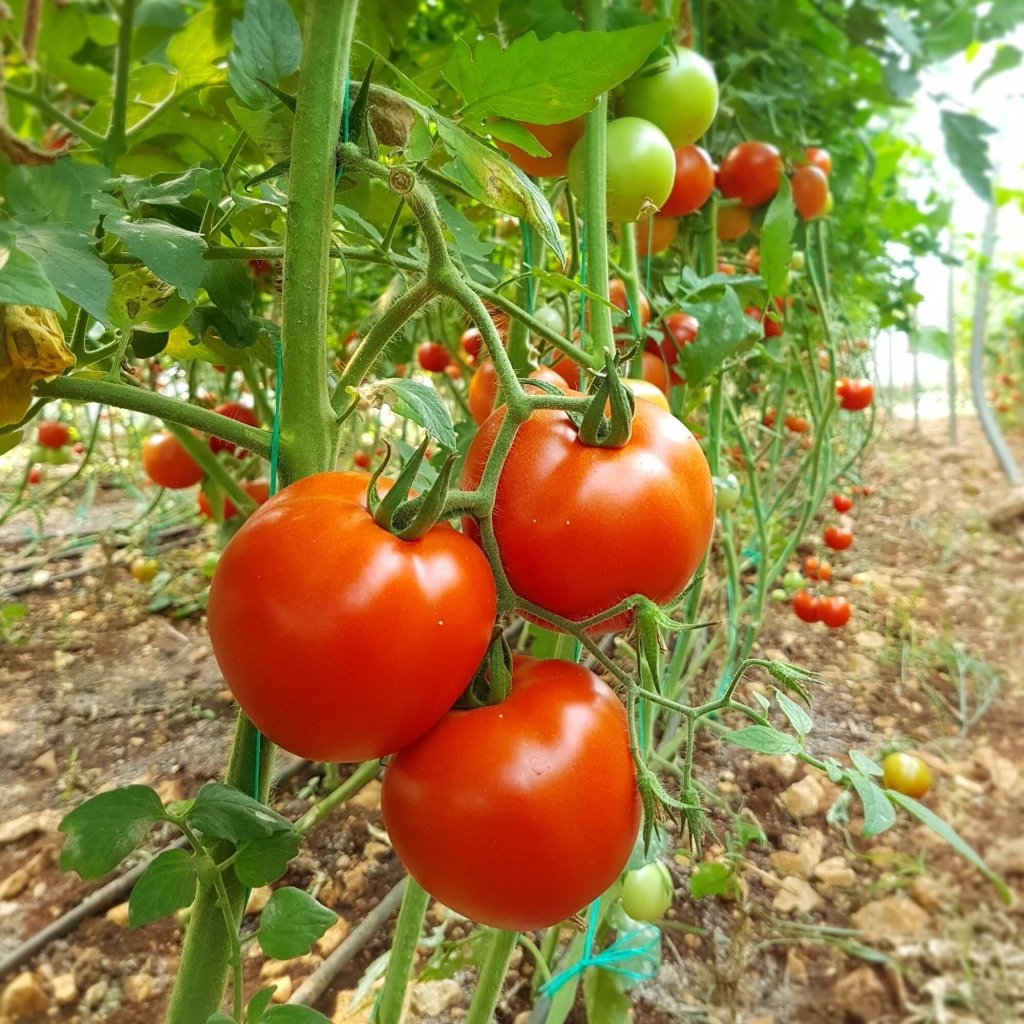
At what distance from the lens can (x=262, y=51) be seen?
1.21 ft

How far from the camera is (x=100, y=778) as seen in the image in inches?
53.1

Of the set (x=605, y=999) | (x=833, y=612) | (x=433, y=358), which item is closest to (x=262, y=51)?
(x=605, y=999)

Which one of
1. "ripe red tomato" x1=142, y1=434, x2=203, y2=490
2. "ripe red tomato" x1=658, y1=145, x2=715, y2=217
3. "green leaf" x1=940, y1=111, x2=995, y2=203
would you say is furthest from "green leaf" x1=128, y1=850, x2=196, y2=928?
"green leaf" x1=940, y1=111, x2=995, y2=203

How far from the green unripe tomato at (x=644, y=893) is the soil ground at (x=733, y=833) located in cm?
22

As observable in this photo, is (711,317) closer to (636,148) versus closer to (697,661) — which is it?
(636,148)

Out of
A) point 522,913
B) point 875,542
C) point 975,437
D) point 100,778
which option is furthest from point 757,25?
point 975,437

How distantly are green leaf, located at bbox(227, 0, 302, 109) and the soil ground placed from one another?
2.89 ft

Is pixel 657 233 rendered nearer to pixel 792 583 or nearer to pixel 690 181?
Answer: pixel 690 181

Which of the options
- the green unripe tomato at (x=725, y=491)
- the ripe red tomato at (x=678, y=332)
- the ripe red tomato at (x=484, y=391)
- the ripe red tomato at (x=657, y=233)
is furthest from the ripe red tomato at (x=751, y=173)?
the ripe red tomato at (x=484, y=391)

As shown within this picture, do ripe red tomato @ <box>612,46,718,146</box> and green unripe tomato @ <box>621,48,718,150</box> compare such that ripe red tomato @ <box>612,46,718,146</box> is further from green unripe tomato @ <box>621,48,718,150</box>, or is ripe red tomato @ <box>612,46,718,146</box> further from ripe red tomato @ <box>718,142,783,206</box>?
ripe red tomato @ <box>718,142,783,206</box>

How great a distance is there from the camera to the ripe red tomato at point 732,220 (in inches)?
40.2

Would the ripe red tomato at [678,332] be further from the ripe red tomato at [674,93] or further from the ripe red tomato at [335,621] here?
the ripe red tomato at [335,621]

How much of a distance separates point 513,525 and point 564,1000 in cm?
64

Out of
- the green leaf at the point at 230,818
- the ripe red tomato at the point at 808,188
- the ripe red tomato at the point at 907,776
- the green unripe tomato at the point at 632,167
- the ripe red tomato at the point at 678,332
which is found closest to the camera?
the green leaf at the point at 230,818
